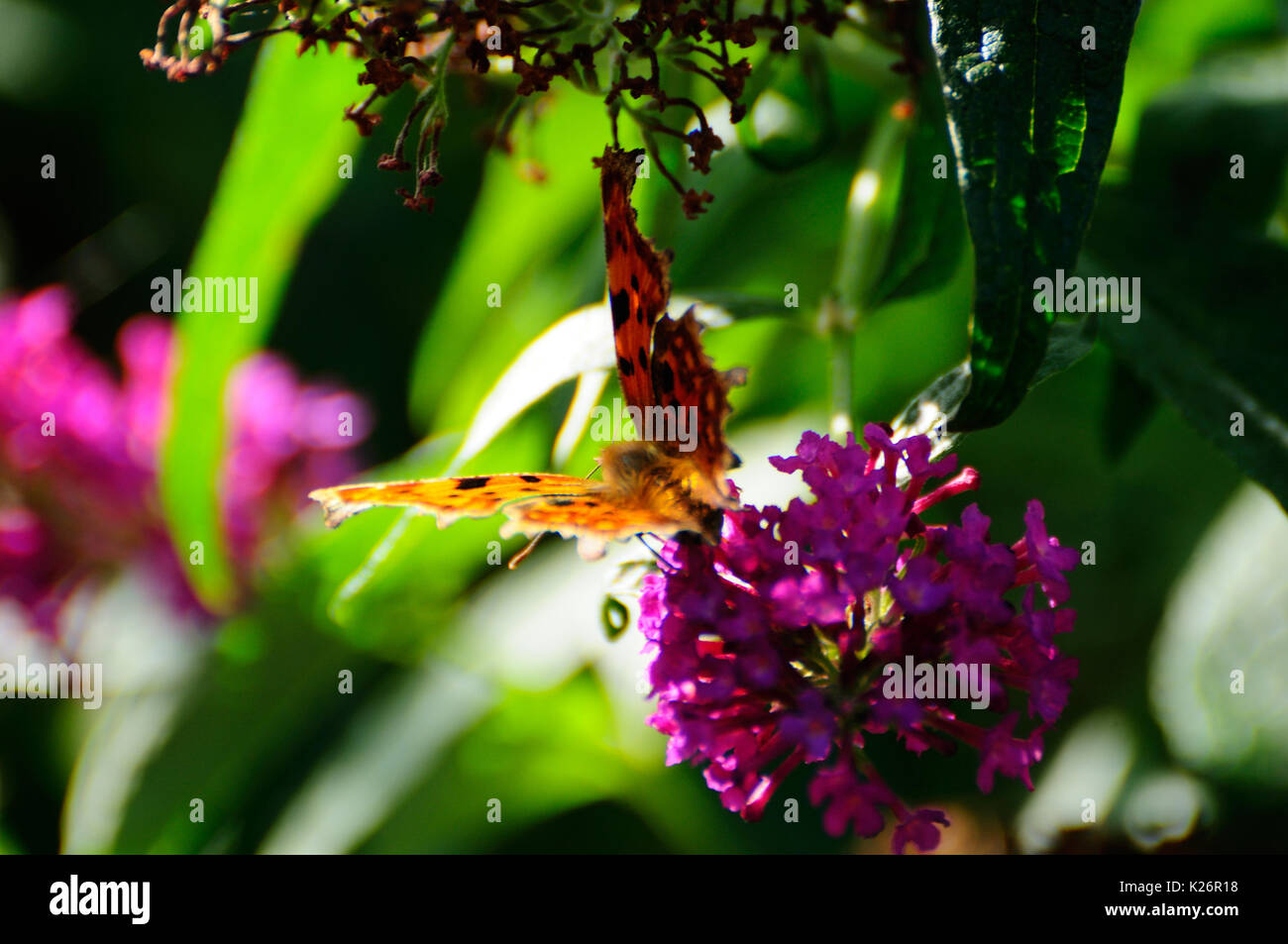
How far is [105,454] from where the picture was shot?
1.97m

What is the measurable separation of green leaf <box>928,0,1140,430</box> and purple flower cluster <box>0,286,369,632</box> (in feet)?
4.64

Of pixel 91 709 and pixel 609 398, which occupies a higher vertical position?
pixel 609 398

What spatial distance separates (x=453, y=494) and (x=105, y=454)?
138cm

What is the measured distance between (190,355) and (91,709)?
3.46 ft

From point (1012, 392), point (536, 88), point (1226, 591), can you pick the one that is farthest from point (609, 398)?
point (1226, 591)

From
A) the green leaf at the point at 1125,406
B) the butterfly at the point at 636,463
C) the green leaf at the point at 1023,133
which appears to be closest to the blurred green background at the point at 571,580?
the green leaf at the point at 1125,406

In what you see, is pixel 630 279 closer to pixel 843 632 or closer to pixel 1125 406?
pixel 843 632

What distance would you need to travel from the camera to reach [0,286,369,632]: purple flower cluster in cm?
190

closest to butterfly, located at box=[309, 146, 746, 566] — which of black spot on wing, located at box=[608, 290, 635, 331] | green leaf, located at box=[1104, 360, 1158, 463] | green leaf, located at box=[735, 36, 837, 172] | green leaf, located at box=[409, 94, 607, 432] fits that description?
black spot on wing, located at box=[608, 290, 635, 331]

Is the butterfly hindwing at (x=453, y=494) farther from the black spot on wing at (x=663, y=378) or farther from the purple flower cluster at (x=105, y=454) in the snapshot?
the purple flower cluster at (x=105, y=454)

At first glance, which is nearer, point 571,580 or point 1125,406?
point 1125,406

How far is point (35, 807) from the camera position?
6.88 feet

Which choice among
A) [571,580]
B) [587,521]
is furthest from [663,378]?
[571,580]

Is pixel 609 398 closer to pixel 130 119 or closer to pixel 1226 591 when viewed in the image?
pixel 1226 591
